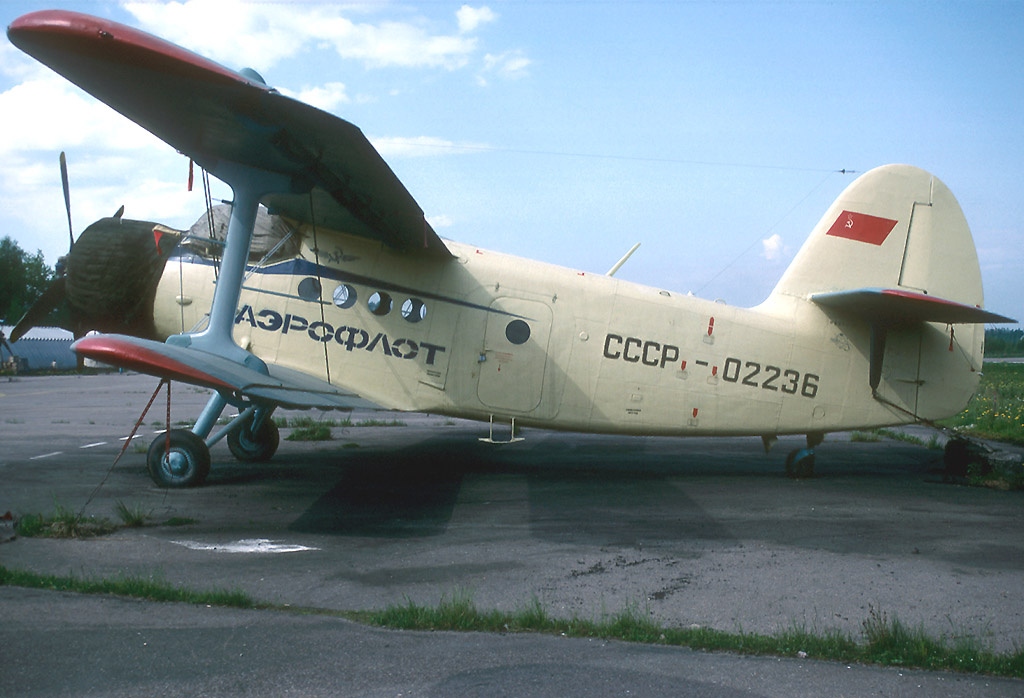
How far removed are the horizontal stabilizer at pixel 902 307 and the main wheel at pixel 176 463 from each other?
8.16 meters

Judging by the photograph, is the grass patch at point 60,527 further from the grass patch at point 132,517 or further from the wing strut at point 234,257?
the wing strut at point 234,257

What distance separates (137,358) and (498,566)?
3459 mm

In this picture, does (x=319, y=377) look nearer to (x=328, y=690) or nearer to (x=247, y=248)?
(x=247, y=248)

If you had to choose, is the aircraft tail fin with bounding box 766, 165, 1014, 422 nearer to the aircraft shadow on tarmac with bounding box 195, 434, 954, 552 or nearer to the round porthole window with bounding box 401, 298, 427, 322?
the aircraft shadow on tarmac with bounding box 195, 434, 954, 552

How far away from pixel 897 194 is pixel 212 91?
8.91 metres

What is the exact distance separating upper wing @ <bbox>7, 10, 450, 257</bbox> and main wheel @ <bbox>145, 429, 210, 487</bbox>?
3.11 m

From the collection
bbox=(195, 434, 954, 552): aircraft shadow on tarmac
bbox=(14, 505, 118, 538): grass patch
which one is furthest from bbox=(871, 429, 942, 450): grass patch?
bbox=(14, 505, 118, 538): grass patch

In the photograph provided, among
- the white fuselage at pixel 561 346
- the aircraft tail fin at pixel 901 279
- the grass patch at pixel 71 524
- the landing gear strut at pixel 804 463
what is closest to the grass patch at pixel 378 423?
the white fuselage at pixel 561 346

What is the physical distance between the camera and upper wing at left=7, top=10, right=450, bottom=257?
6.02 meters

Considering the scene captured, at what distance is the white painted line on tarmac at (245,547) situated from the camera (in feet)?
20.5

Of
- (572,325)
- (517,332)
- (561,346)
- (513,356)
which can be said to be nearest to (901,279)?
(572,325)

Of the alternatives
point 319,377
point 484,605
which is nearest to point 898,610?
point 484,605

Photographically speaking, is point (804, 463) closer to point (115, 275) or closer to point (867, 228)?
point (867, 228)

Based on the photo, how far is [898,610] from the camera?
5023 millimetres
